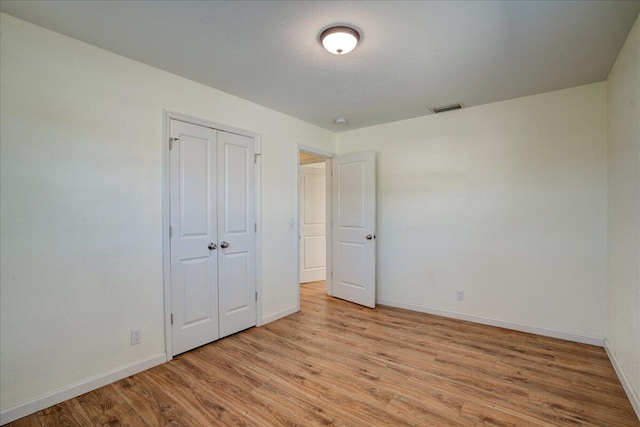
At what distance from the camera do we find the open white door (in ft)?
13.0

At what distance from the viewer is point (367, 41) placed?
2.08 metres

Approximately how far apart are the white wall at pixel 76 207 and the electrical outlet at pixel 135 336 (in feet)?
0.13

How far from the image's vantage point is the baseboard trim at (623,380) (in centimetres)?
187

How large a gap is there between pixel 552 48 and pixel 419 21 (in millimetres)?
1153

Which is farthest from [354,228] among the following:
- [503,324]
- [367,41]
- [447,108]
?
[367,41]

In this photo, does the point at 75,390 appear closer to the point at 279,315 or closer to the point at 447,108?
the point at 279,315

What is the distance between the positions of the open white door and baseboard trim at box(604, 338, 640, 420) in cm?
228

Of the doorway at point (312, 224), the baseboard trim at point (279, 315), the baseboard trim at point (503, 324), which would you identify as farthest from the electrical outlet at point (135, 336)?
the doorway at point (312, 224)

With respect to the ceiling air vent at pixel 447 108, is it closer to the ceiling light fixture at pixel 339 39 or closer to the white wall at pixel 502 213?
the white wall at pixel 502 213

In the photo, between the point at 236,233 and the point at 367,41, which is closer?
the point at 367,41

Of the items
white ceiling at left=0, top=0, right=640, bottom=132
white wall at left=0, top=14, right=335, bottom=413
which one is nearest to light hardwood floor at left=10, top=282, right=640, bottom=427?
white wall at left=0, top=14, right=335, bottom=413

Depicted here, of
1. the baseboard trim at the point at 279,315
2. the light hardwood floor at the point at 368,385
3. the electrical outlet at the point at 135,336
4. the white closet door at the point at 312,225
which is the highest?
the white closet door at the point at 312,225

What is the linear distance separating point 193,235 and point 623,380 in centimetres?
363

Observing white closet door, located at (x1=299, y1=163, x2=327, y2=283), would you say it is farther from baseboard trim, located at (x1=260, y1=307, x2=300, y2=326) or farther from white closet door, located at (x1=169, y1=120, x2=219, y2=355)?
white closet door, located at (x1=169, y1=120, x2=219, y2=355)
